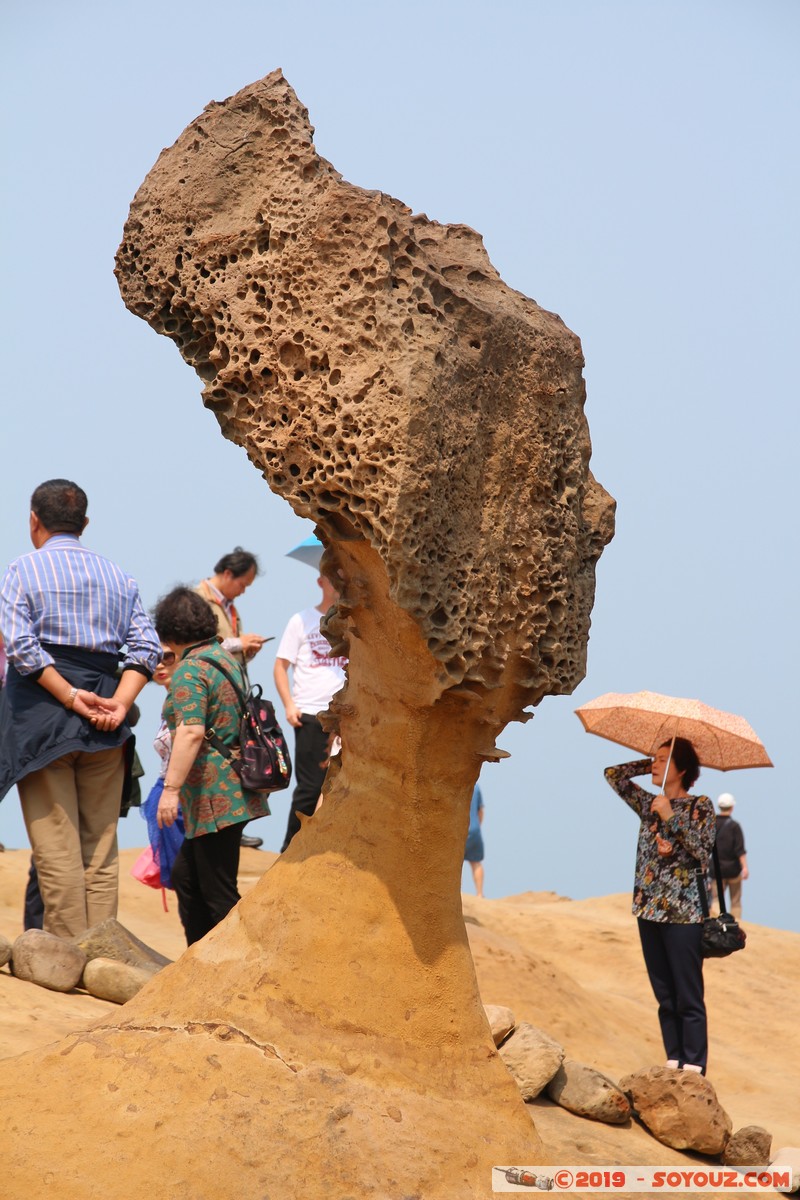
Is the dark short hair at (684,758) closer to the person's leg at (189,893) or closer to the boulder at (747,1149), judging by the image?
the boulder at (747,1149)

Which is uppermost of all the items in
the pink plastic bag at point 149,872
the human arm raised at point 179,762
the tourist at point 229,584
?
the tourist at point 229,584

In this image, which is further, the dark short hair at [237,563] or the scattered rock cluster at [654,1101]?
the dark short hair at [237,563]

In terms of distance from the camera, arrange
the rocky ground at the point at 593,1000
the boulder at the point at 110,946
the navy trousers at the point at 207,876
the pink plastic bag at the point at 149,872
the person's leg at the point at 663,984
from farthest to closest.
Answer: the pink plastic bag at the point at 149,872
the person's leg at the point at 663,984
the boulder at the point at 110,946
the navy trousers at the point at 207,876
the rocky ground at the point at 593,1000

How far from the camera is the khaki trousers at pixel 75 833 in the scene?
5691mm

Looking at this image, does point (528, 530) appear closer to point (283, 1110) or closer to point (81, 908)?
point (283, 1110)

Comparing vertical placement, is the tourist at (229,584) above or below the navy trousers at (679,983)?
above

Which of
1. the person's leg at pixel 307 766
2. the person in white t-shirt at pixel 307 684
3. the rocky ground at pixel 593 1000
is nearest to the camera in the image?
the rocky ground at pixel 593 1000

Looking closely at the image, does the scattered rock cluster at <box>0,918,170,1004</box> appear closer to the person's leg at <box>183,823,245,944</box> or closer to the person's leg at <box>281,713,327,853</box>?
the person's leg at <box>183,823,245,944</box>

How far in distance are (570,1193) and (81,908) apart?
2.66 metres

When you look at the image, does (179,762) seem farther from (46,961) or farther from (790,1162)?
(790,1162)

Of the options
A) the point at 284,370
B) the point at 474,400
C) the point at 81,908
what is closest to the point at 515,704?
the point at 474,400

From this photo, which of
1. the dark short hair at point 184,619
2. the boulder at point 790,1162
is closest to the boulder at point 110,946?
the dark short hair at point 184,619

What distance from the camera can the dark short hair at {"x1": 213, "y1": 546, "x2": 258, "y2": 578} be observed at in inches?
301

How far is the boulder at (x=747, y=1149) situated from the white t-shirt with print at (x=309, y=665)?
3.07m
